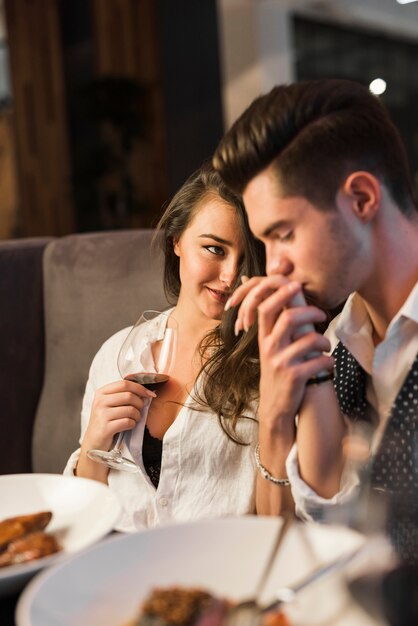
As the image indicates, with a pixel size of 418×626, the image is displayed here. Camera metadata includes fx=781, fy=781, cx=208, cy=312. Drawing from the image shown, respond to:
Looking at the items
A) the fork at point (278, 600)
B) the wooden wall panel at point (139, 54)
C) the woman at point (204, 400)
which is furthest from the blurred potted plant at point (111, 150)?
the fork at point (278, 600)

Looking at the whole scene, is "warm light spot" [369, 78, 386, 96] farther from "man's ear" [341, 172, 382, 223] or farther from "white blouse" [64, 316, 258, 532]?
"man's ear" [341, 172, 382, 223]

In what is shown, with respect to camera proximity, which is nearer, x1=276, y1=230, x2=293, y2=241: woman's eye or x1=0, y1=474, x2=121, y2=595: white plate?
x1=0, y1=474, x2=121, y2=595: white plate

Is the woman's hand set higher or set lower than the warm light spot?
lower

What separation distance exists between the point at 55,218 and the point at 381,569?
5891 mm

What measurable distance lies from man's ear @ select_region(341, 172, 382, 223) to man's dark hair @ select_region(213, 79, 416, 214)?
0.01 m

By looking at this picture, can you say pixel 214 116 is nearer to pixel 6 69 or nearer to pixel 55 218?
pixel 55 218

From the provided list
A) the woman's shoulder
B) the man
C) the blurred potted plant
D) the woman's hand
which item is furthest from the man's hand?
the blurred potted plant

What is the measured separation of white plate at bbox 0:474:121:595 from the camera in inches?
30.1

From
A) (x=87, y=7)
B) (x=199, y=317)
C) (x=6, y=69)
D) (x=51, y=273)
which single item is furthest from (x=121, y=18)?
(x=199, y=317)

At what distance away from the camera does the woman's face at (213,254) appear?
1.41 meters

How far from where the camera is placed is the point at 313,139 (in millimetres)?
988

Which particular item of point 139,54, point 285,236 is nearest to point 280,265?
point 285,236

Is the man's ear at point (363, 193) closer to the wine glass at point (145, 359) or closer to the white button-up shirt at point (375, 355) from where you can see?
the white button-up shirt at point (375, 355)

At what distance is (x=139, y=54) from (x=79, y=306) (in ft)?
14.1
